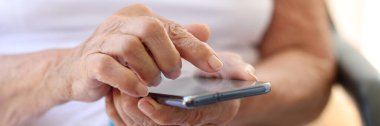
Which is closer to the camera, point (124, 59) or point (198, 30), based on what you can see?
point (124, 59)

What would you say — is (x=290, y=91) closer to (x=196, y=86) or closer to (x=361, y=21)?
(x=196, y=86)

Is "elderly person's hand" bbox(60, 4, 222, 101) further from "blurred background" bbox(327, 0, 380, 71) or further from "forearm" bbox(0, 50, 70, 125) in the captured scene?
"blurred background" bbox(327, 0, 380, 71)

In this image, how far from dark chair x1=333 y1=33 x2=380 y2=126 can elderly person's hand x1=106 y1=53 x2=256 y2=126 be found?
0.26 metres

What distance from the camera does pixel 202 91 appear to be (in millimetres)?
522

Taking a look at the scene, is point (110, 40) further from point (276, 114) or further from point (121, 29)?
point (276, 114)

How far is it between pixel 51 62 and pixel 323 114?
537 mm

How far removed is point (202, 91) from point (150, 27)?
85 mm

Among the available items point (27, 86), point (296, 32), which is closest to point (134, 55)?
point (27, 86)

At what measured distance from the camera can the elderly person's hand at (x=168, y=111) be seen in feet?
1.81

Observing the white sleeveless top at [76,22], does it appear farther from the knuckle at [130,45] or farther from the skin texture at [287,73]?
the knuckle at [130,45]

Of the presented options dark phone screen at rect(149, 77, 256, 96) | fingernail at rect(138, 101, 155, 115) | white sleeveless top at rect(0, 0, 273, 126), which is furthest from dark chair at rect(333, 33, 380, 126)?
fingernail at rect(138, 101, 155, 115)

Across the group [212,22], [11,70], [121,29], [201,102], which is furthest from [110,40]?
[212,22]

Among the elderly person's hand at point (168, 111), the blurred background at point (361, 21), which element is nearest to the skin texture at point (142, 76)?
the elderly person's hand at point (168, 111)

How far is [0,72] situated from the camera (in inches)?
29.4
